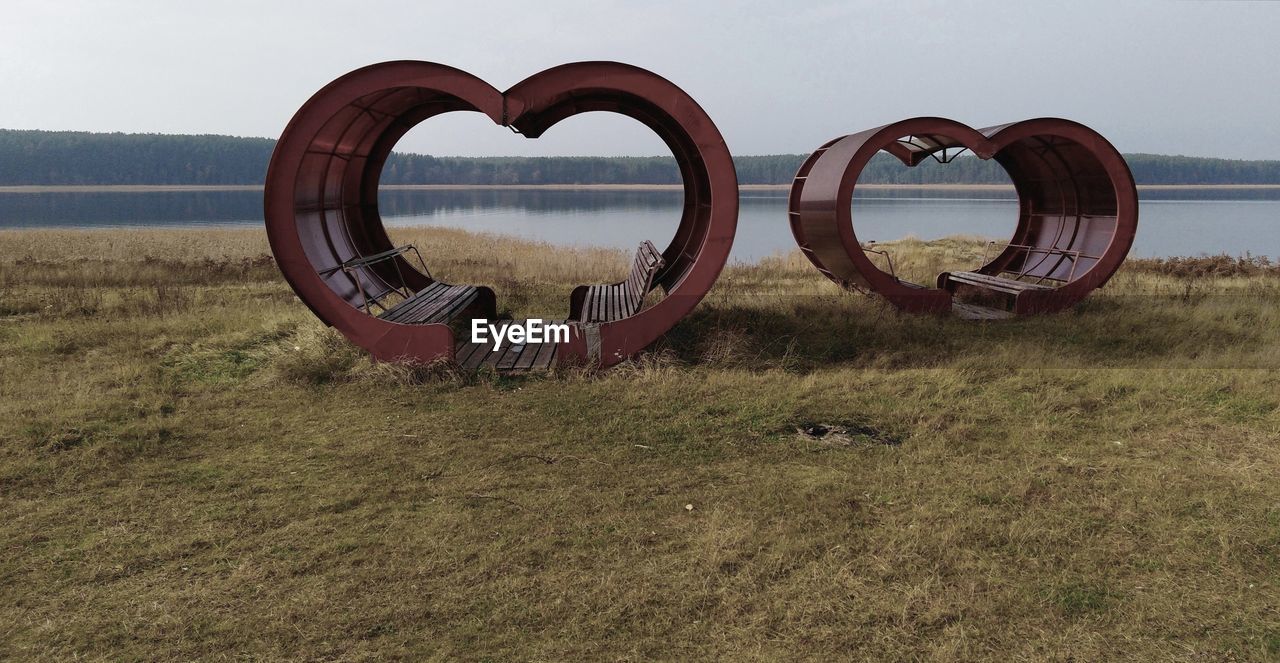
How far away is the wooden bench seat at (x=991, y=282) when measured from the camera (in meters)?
10.9

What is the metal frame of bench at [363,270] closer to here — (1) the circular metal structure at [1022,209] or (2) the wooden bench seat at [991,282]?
(1) the circular metal structure at [1022,209]

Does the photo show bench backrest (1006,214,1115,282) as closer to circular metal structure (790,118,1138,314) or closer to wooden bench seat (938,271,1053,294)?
circular metal structure (790,118,1138,314)

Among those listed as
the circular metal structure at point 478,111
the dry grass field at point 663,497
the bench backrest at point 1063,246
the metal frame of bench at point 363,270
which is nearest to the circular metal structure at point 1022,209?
the bench backrest at point 1063,246

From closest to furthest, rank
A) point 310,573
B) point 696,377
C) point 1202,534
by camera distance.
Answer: point 310,573
point 1202,534
point 696,377

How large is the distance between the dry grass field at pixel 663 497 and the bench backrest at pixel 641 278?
2.04 ft

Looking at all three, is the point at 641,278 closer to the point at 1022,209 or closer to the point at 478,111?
the point at 478,111

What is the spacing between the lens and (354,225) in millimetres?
10531

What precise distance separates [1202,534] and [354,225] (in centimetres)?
938

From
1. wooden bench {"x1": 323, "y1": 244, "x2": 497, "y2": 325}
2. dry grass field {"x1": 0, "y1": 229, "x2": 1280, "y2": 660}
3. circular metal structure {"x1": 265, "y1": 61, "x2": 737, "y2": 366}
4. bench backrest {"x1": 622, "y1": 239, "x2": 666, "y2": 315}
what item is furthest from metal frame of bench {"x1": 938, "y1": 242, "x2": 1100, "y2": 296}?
wooden bench {"x1": 323, "y1": 244, "x2": 497, "y2": 325}

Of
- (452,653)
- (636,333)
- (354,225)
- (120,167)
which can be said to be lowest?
(452,653)

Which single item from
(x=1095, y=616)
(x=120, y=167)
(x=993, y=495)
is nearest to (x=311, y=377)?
(x=993, y=495)

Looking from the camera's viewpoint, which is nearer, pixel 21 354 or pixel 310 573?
pixel 310 573

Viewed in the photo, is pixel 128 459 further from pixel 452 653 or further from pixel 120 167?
pixel 120 167

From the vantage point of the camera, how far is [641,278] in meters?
10.1
